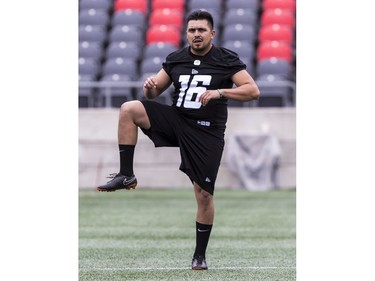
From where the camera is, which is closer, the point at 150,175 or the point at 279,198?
the point at 279,198

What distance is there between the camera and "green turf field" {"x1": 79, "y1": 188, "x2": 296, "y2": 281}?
8211 millimetres

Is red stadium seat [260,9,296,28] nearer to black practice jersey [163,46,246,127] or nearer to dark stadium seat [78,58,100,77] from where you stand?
dark stadium seat [78,58,100,77]

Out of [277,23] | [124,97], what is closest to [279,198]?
[124,97]

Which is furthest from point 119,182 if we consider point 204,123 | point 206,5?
point 206,5

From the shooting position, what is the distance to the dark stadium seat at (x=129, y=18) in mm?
23750

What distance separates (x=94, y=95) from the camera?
2033 cm

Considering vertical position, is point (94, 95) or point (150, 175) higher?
point (94, 95)

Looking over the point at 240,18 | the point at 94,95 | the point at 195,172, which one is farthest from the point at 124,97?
the point at 195,172

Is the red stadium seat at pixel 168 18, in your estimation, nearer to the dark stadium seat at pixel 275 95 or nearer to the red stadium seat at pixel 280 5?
the red stadium seat at pixel 280 5

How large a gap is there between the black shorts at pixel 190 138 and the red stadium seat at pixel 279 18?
1512cm
